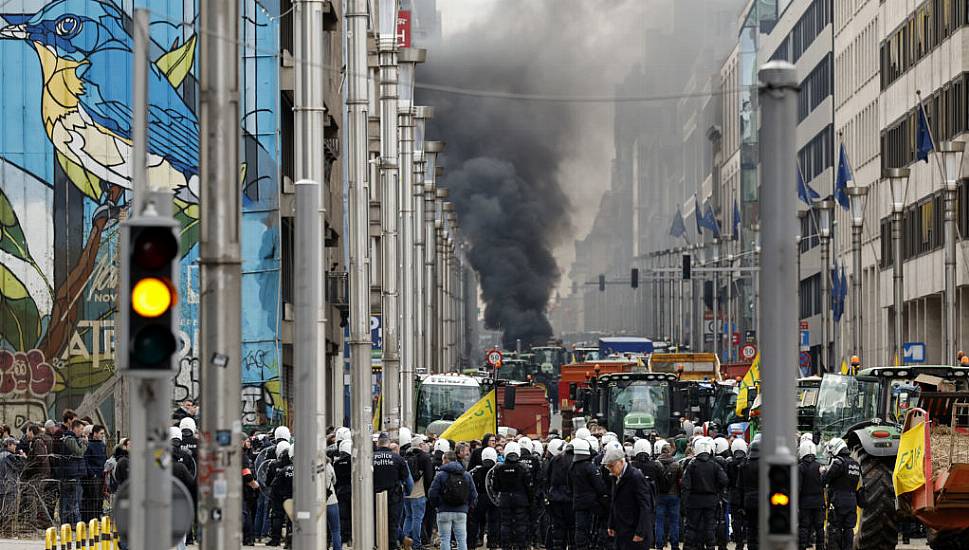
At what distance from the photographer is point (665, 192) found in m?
192

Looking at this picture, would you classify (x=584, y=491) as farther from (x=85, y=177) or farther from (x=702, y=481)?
(x=85, y=177)

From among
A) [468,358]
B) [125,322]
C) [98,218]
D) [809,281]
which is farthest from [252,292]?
[468,358]

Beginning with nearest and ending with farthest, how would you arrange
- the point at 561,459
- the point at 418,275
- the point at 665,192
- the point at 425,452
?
the point at 561,459 → the point at 425,452 → the point at 418,275 → the point at 665,192

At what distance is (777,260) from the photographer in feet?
42.7

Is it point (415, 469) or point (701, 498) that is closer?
point (701, 498)

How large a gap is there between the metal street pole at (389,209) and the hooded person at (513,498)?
384 cm

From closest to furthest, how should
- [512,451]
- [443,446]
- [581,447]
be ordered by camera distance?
[581,447]
[512,451]
[443,446]

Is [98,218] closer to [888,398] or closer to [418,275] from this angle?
[418,275]

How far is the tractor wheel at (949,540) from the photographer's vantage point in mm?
25859

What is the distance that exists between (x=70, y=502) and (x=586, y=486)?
971 centimetres

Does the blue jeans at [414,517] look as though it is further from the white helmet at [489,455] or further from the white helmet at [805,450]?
the white helmet at [805,450]

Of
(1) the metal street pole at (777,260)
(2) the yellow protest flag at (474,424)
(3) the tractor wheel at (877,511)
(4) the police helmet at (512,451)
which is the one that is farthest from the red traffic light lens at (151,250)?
(2) the yellow protest flag at (474,424)

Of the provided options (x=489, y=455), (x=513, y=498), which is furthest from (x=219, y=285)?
(x=489, y=455)

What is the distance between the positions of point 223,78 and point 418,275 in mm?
52836
